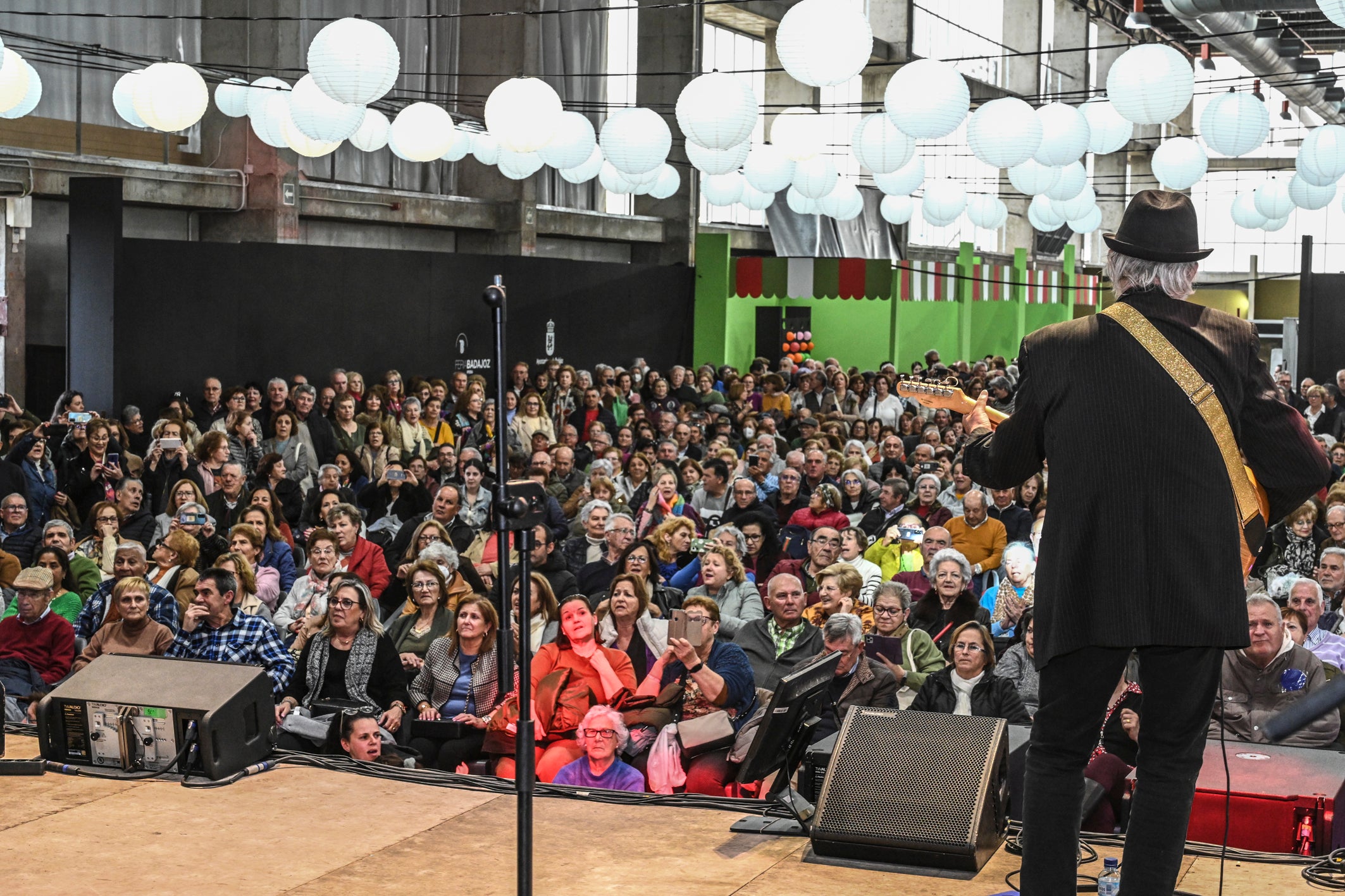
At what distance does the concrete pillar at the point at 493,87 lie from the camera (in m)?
16.8

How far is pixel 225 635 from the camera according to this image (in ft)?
19.1

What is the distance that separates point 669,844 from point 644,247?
54.1 feet

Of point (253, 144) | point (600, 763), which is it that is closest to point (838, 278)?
point (253, 144)

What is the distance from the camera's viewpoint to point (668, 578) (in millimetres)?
7805

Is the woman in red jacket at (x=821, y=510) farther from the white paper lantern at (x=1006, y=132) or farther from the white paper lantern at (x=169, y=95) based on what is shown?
the white paper lantern at (x=169, y=95)

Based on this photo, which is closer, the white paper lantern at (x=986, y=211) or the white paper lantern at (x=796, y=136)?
the white paper lantern at (x=796, y=136)

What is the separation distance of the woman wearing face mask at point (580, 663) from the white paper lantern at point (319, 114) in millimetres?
4265

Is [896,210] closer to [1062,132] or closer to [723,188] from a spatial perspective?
[723,188]

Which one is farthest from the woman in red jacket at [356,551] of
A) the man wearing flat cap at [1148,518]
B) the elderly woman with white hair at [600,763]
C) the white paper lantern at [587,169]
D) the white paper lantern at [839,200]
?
the white paper lantern at [839,200]

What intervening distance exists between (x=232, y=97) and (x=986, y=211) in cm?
864

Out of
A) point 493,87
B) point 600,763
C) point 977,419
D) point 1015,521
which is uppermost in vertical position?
point 493,87

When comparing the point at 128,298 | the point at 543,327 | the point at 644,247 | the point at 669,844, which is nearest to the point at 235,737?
the point at 669,844

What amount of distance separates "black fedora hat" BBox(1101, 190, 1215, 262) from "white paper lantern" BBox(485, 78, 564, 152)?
22.0ft

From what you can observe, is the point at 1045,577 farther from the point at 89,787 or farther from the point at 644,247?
the point at 644,247
